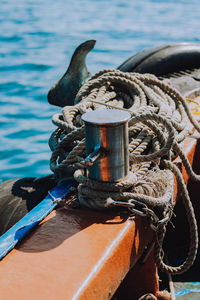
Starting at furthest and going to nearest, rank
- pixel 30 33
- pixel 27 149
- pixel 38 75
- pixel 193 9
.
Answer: pixel 193 9 → pixel 30 33 → pixel 38 75 → pixel 27 149

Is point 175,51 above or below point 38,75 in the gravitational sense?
above

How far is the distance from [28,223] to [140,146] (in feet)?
1.71

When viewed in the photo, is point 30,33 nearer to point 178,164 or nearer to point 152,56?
point 152,56

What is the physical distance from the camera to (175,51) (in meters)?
3.59

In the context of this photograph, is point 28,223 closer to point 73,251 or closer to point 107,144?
point 73,251

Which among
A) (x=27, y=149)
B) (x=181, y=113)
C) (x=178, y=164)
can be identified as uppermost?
(x=181, y=113)

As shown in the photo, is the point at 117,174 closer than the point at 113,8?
Yes

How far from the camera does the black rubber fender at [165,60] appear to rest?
11.5 feet

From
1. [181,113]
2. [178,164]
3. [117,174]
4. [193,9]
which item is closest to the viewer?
[117,174]

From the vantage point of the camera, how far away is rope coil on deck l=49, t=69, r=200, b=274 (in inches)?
59.2

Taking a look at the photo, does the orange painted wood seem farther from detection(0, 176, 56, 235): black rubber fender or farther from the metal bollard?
detection(0, 176, 56, 235): black rubber fender

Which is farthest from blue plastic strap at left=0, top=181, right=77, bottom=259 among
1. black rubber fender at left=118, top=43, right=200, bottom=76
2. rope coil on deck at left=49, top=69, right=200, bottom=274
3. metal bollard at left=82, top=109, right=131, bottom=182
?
black rubber fender at left=118, top=43, right=200, bottom=76

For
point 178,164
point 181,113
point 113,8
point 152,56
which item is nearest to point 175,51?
point 152,56

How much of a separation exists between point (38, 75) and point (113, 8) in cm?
764
